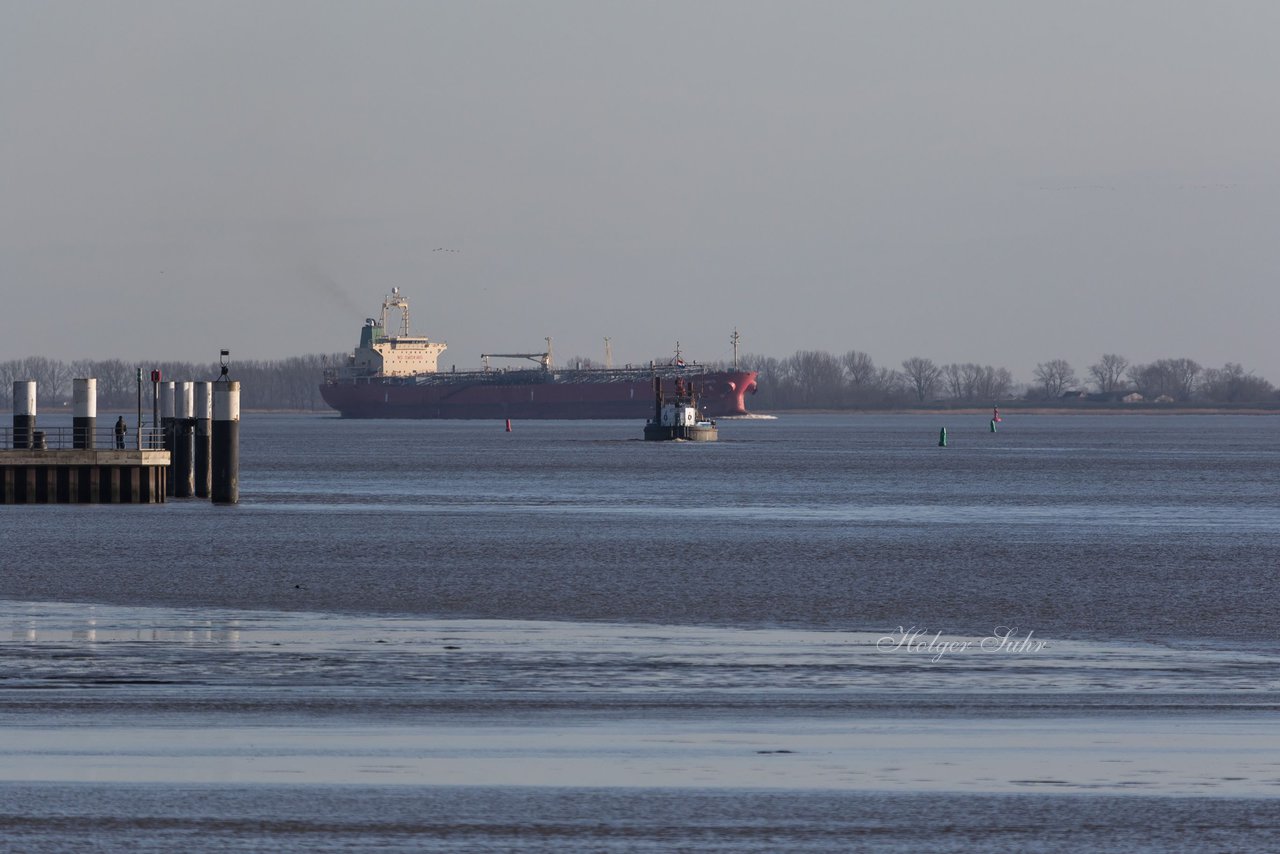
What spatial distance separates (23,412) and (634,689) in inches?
1633

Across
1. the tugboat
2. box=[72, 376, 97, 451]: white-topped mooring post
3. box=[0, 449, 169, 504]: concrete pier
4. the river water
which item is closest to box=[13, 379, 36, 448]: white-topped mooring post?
box=[72, 376, 97, 451]: white-topped mooring post

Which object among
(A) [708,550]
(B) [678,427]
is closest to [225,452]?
(A) [708,550]

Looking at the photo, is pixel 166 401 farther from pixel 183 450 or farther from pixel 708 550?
pixel 708 550

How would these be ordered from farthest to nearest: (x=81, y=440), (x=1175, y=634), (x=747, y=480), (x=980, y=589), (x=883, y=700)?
(x=747, y=480)
(x=81, y=440)
(x=980, y=589)
(x=1175, y=634)
(x=883, y=700)

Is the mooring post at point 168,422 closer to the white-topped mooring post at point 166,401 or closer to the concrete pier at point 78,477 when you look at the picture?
the white-topped mooring post at point 166,401

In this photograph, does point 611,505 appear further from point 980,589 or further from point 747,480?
point 980,589

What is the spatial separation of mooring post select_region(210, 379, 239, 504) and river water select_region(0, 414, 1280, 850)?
6.06m

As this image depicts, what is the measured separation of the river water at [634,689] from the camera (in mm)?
10102

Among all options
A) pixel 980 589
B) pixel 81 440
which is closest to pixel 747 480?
pixel 81 440

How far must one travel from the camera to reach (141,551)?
33594 mm

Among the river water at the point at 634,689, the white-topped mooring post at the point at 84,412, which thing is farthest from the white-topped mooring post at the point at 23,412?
the river water at the point at 634,689

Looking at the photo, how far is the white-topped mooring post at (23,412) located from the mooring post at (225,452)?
5885mm

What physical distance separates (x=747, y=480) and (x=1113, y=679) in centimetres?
5609

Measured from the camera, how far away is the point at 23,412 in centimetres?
5297
